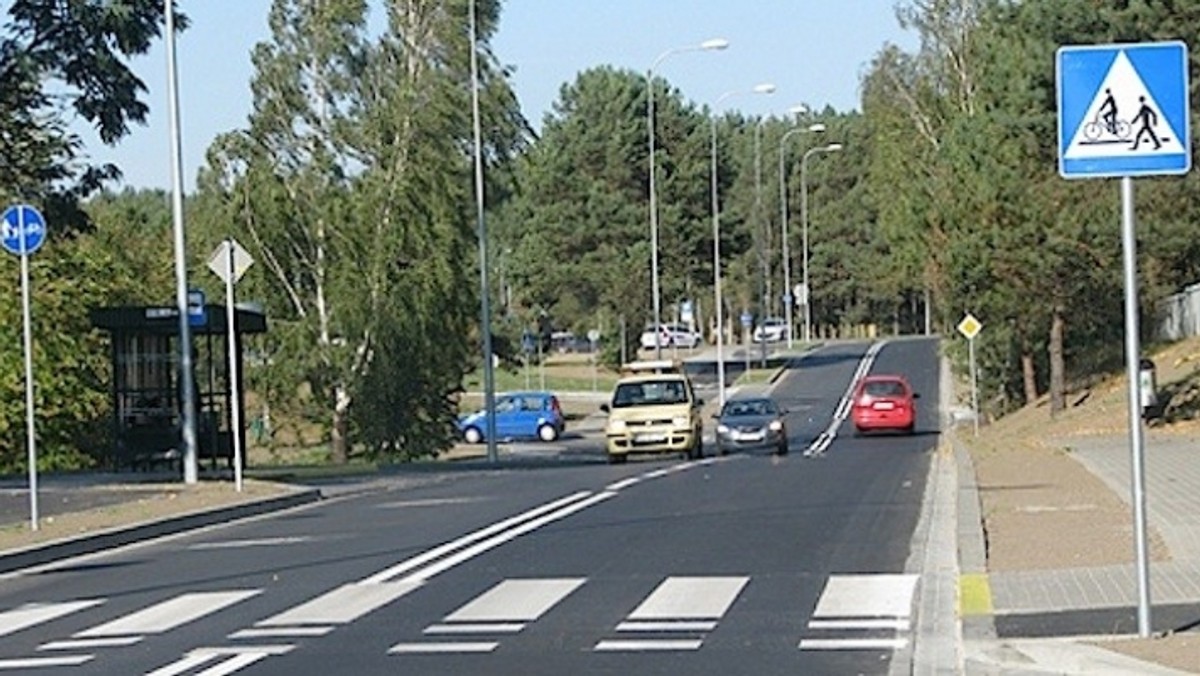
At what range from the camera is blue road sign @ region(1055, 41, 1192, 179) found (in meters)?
11.0

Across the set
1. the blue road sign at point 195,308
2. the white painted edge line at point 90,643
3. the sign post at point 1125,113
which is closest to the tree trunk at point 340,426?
the blue road sign at point 195,308

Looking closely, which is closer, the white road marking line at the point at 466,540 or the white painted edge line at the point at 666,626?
the white painted edge line at the point at 666,626

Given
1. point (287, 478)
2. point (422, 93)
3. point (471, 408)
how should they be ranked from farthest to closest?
1. point (471, 408)
2. point (422, 93)
3. point (287, 478)

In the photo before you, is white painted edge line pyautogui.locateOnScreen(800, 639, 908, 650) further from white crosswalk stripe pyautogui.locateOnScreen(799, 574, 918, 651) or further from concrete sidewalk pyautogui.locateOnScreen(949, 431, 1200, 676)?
concrete sidewalk pyautogui.locateOnScreen(949, 431, 1200, 676)

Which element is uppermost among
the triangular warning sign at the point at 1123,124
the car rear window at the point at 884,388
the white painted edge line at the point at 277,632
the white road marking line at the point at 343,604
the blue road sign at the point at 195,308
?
the triangular warning sign at the point at 1123,124

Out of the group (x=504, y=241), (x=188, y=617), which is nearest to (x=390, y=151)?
(x=188, y=617)

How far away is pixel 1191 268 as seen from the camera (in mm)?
46000

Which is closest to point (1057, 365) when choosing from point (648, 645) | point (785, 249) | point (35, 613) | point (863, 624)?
point (35, 613)

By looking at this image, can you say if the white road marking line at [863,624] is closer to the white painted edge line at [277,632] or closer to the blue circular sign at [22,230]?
the white painted edge line at [277,632]

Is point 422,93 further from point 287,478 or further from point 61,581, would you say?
point 61,581

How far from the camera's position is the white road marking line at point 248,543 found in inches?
828

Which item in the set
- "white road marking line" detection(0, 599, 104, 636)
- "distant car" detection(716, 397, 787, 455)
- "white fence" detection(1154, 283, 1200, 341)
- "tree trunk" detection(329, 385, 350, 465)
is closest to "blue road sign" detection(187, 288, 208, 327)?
"white road marking line" detection(0, 599, 104, 636)

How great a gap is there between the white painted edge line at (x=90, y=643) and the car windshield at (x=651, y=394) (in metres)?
26.7

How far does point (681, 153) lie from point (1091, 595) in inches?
3453
